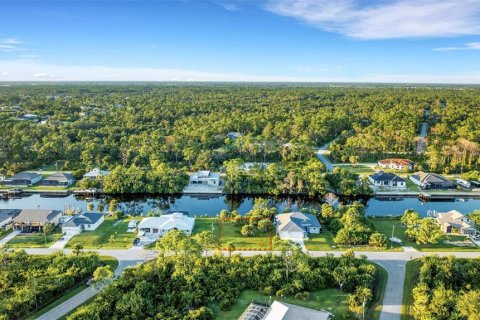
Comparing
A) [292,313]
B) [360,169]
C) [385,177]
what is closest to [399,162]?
[360,169]

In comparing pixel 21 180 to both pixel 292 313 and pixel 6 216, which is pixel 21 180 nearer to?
pixel 6 216

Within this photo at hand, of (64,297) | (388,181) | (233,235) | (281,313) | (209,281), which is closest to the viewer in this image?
(281,313)

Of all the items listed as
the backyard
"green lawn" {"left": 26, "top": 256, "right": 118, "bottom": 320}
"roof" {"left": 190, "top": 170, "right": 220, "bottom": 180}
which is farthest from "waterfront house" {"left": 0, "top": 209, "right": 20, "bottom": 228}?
"roof" {"left": 190, "top": 170, "right": 220, "bottom": 180}

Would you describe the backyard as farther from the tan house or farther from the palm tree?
the tan house

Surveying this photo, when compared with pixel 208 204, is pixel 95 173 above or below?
above

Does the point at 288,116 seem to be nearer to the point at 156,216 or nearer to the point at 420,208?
the point at 420,208

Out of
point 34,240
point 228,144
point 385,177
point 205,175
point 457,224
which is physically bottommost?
point 34,240
